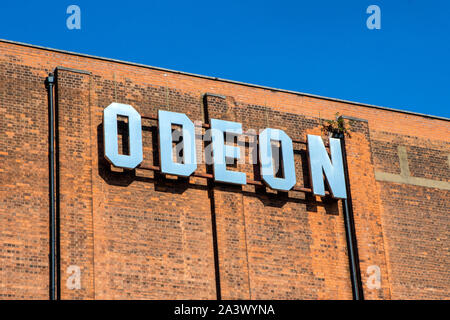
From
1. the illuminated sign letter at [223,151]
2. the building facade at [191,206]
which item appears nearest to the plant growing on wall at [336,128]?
the building facade at [191,206]

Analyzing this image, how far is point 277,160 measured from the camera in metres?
25.5

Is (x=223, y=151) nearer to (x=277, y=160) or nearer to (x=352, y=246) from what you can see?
(x=277, y=160)

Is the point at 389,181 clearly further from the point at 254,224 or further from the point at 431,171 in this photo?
the point at 254,224

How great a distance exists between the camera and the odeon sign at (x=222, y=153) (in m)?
23.5

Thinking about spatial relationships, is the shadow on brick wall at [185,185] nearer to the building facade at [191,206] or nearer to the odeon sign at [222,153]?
the building facade at [191,206]

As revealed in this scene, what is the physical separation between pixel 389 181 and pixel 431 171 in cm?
163

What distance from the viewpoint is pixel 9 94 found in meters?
23.2

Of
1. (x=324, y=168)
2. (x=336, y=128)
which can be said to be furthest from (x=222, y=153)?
(x=336, y=128)

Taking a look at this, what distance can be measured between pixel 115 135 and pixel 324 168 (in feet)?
19.3

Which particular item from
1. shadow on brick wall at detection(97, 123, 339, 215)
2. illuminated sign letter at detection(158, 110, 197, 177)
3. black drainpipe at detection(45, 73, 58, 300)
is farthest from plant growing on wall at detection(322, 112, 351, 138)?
black drainpipe at detection(45, 73, 58, 300)

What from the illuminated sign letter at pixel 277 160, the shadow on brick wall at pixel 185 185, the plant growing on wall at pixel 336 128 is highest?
the plant growing on wall at pixel 336 128

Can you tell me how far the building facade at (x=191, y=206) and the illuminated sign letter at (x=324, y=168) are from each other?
0.32 metres

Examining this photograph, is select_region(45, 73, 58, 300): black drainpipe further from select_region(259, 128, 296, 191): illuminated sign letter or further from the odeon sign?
select_region(259, 128, 296, 191): illuminated sign letter

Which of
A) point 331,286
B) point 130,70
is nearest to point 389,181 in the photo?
point 331,286
